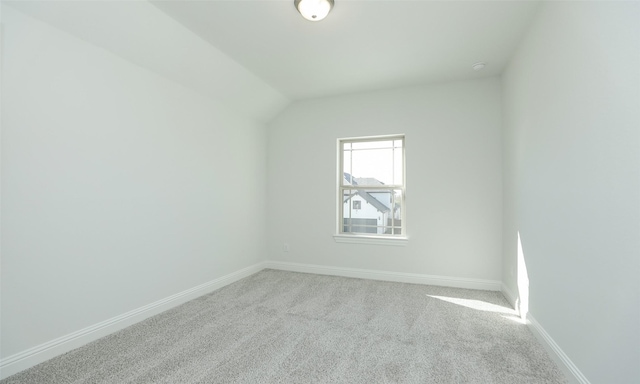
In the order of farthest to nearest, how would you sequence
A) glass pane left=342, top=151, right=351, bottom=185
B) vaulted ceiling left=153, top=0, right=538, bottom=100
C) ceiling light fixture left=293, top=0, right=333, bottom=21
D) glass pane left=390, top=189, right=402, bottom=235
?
glass pane left=342, top=151, right=351, bottom=185 < glass pane left=390, top=189, right=402, bottom=235 < vaulted ceiling left=153, top=0, right=538, bottom=100 < ceiling light fixture left=293, top=0, right=333, bottom=21

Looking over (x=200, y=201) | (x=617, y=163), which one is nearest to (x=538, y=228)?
(x=617, y=163)

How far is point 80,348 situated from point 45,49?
211 cm

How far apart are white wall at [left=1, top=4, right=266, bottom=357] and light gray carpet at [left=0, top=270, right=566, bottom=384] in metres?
0.36

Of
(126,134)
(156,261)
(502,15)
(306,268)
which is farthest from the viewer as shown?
(306,268)

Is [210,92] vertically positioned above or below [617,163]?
above

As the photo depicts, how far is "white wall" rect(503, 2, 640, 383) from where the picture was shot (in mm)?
1183

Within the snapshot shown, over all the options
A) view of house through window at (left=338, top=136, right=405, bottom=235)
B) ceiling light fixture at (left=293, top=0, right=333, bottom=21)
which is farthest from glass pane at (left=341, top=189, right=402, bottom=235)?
ceiling light fixture at (left=293, top=0, right=333, bottom=21)

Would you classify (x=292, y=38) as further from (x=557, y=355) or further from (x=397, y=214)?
(x=557, y=355)

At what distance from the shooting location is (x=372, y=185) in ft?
→ 13.0

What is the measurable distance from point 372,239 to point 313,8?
2750 mm

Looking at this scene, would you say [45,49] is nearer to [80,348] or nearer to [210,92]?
[210,92]

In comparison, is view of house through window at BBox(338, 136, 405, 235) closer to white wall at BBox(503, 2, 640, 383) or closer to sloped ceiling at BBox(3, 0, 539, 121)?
sloped ceiling at BBox(3, 0, 539, 121)

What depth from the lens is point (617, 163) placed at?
4.13 ft

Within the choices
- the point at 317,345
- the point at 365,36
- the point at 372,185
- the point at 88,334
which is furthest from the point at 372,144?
the point at 88,334
